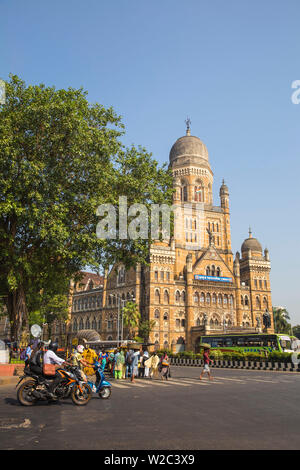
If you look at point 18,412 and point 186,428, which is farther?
point 18,412

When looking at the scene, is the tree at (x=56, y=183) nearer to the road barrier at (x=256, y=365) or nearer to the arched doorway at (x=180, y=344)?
the road barrier at (x=256, y=365)

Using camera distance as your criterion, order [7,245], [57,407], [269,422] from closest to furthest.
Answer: [269,422], [57,407], [7,245]

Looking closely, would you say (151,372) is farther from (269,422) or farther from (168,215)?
(269,422)

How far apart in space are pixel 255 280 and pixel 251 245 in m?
7.52

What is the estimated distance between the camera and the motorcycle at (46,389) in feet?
34.5

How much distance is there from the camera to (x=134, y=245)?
25234mm

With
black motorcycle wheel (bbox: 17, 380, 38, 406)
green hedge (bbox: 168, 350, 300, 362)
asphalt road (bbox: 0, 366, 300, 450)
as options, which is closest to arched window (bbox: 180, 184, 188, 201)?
green hedge (bbox: 168, 350, 300, 362)

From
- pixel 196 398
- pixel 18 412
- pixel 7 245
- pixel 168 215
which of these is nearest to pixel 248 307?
pixel 168 215

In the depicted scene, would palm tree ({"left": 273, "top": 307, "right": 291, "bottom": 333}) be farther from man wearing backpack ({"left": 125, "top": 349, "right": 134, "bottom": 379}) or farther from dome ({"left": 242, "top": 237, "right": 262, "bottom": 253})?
man wearing backpack ({"left": 125, "top": 349, "right": 134, "bottom": 379})

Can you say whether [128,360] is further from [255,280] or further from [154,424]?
[255,280]

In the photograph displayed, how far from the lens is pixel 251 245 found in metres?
77.1

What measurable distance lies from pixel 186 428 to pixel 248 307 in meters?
66.5

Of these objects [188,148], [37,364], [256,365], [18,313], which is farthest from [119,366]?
[188,148]

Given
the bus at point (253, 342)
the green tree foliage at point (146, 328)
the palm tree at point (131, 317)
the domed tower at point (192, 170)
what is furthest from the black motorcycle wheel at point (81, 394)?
the domed tower at point (192, 170)
